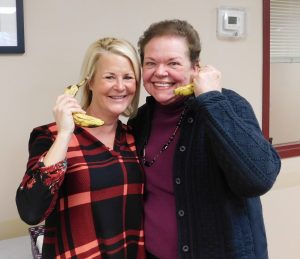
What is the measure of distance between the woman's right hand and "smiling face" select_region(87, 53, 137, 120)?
16 centimetres

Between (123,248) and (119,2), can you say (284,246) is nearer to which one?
(123,248)

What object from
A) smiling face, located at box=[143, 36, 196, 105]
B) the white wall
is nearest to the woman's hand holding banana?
smiling face, located at box=[143, 36, 196, 105]

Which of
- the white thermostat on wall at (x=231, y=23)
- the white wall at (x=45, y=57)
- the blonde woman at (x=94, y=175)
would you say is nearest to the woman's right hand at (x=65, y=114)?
the blonde woman at (x=94, y=175)

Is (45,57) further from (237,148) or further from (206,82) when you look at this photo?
(237,148)

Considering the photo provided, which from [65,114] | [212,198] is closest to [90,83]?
[65,114]

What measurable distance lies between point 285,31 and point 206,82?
1.39 meters

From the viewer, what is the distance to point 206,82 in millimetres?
1063

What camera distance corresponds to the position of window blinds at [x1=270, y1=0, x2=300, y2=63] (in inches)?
84.7

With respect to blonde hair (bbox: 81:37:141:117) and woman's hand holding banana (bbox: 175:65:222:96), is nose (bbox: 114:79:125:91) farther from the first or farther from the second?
woman's hand holding banana (bbox: 175:65:222:96)

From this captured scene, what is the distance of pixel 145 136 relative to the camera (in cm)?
135

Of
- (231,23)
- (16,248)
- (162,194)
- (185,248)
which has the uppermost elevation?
(231,23)

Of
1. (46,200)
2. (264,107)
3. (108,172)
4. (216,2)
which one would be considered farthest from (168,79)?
(264,107)

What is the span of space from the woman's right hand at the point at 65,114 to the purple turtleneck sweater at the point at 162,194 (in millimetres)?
342

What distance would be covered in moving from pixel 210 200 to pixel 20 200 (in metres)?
0.56
